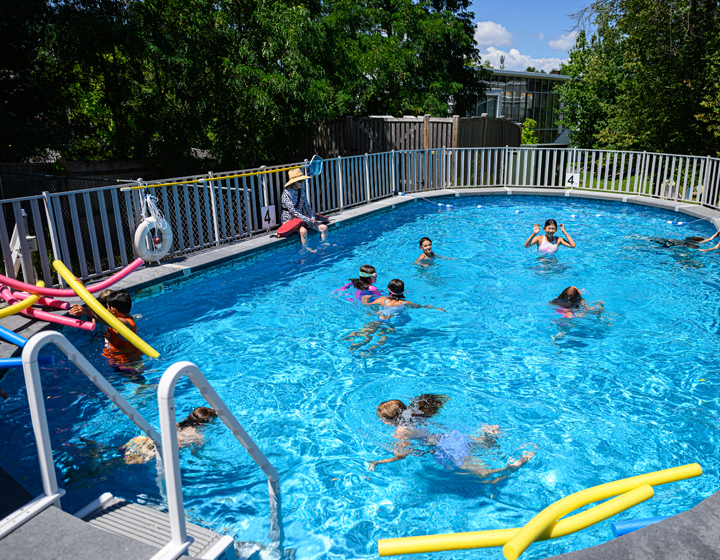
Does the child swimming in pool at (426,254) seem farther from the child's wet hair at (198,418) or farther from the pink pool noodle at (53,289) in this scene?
the child's wet hair at (198,418)

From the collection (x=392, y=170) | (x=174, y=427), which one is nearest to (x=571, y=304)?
(x=174, y=427)

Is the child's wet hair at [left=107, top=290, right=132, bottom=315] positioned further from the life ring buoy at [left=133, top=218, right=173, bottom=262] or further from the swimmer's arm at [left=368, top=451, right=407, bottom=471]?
the swimmer's arm at [left=368, top=451, right=407, bottom=471]

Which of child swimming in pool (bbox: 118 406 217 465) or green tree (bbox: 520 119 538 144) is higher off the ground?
green tree (bbox: 520 119 538 144)

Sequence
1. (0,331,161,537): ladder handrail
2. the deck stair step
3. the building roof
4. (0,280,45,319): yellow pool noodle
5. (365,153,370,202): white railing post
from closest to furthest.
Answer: (0,331,161,537): ladder handrail
the deck stair step
(0,280,45,319): yellow pool noodle
(365,153,370,202): white railing post
the building roof

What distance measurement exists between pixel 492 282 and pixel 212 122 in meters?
9.02

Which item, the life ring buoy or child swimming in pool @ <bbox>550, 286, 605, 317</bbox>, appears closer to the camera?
child swimming in pool @ <bbox>550, 286, 605, 317</bbox>

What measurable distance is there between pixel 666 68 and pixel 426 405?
19952 mm

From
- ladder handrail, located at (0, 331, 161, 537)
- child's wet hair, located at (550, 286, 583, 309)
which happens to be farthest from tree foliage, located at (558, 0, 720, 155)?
ladder handrail, located at (0, 331, 161, 537)

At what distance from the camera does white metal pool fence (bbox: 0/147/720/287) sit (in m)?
7.92

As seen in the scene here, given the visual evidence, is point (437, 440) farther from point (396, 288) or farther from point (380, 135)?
point (380, 135)

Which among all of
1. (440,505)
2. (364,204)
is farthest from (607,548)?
(364,204)

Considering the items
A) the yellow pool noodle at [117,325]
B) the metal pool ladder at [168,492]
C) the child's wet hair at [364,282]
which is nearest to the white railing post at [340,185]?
the child's wet hair at [364,282]

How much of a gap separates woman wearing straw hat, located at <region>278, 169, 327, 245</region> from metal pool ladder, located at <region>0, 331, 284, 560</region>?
8752mm

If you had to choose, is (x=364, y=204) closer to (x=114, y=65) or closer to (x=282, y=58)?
(x=282, y=58)
